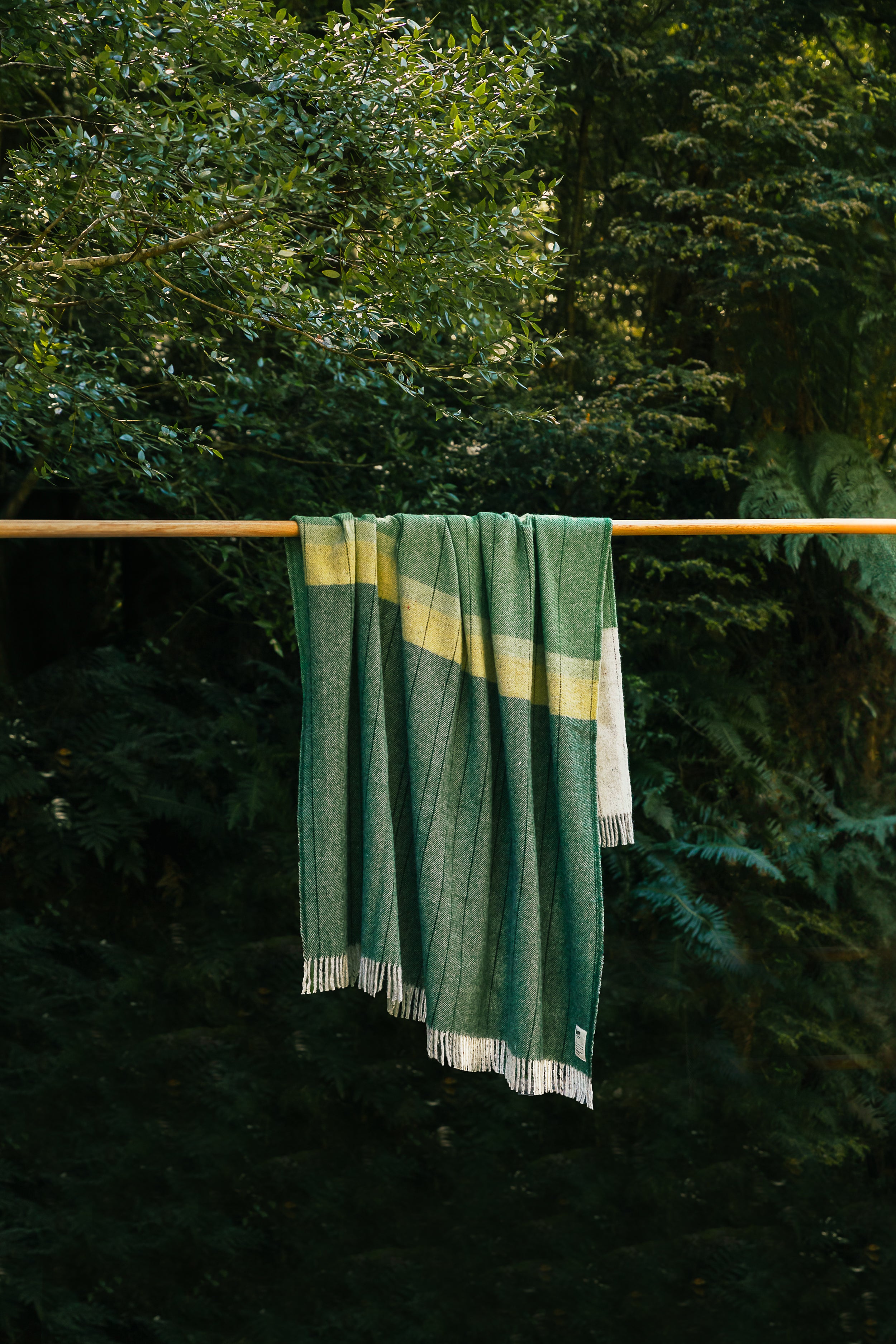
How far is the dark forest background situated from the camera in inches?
111

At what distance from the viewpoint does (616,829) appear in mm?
1397

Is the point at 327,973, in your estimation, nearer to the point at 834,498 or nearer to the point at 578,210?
the point at 834,498

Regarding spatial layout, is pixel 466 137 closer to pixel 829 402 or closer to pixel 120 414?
pixel 120 414

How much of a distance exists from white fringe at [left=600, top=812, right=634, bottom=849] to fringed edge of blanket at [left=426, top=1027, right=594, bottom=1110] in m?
0.30

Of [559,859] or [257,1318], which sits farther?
[257,1318]

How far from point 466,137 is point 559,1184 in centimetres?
274

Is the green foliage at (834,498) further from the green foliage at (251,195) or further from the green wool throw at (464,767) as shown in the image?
the green wool throw at (464,767)

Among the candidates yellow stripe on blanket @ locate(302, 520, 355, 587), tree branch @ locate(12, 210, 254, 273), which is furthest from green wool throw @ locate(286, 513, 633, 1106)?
tree branch @ locate(12, 210, 254, 273)

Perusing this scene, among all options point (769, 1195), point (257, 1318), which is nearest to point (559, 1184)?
point (769, 1195)

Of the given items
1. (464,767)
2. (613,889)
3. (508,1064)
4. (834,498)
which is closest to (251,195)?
(464,767)

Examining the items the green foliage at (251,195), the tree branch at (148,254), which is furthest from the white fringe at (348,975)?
the tree branch at (148,254)

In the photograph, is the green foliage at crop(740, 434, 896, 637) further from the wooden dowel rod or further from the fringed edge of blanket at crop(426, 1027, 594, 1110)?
the fringed edge of blanket at crop(426, 1027, 594, 1110)

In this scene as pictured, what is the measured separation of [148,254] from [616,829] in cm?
109

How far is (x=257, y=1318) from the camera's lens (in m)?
2.80
